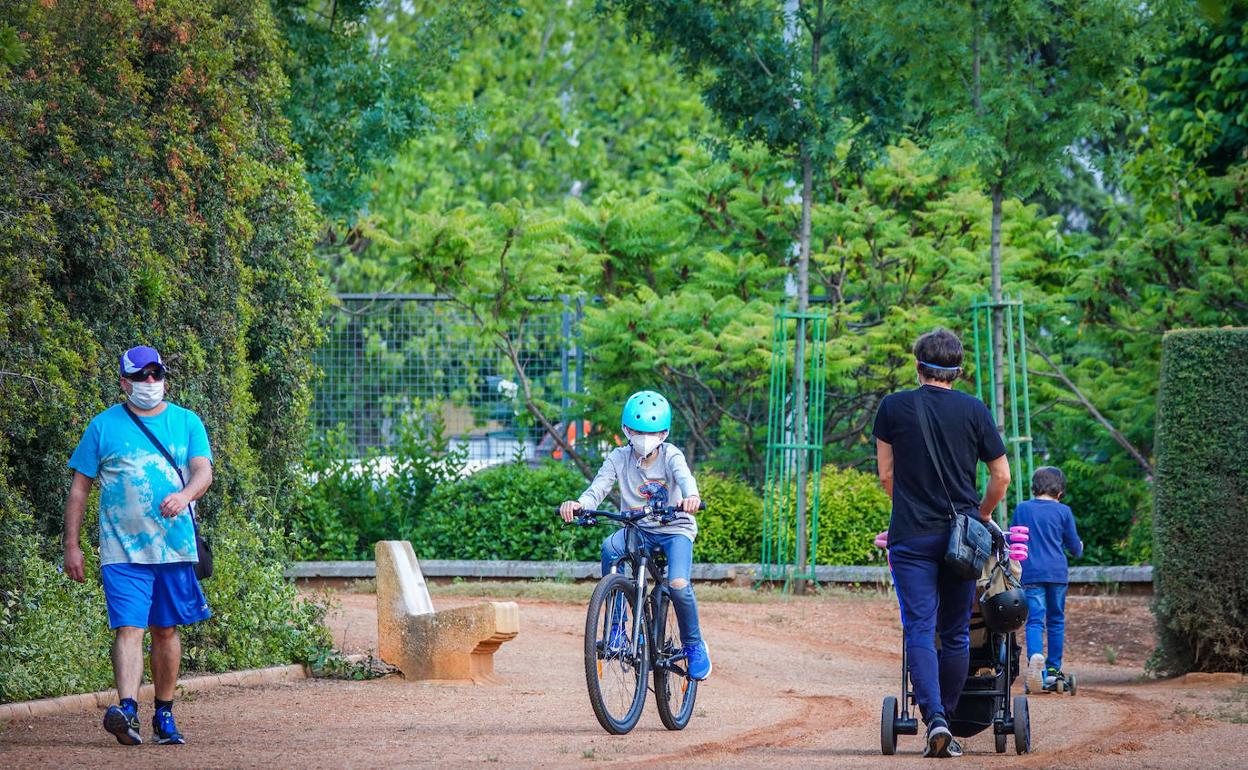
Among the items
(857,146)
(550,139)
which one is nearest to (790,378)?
(857,146)

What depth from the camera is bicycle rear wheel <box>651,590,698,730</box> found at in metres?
7.77

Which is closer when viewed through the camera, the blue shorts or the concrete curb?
the blue shorts

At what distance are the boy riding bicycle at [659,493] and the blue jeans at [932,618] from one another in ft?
4.54

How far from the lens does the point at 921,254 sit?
16656 mm

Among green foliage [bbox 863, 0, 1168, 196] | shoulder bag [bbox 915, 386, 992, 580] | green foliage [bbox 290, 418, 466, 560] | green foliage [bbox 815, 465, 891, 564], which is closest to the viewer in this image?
shoulder bag [bbox 915, 386, 992, 580]

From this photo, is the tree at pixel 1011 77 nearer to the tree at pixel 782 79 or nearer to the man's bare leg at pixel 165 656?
the tree at pixel 782 79

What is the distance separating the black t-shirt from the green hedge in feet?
13.2

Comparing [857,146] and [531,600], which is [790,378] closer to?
[857,146]

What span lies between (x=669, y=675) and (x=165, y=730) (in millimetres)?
2444

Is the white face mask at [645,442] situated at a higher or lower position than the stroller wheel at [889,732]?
higher

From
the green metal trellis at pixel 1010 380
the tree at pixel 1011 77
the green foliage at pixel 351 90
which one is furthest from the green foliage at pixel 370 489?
the tree at pixel 1011 77

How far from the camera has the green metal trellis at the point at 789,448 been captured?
15359 mm

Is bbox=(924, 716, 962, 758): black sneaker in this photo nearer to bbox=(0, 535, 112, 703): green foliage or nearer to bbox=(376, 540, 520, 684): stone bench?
bbox=(376, 540, 520, 684): stone bench

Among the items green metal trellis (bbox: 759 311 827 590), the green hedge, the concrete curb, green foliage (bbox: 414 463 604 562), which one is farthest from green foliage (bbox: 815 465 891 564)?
the concrete curb
